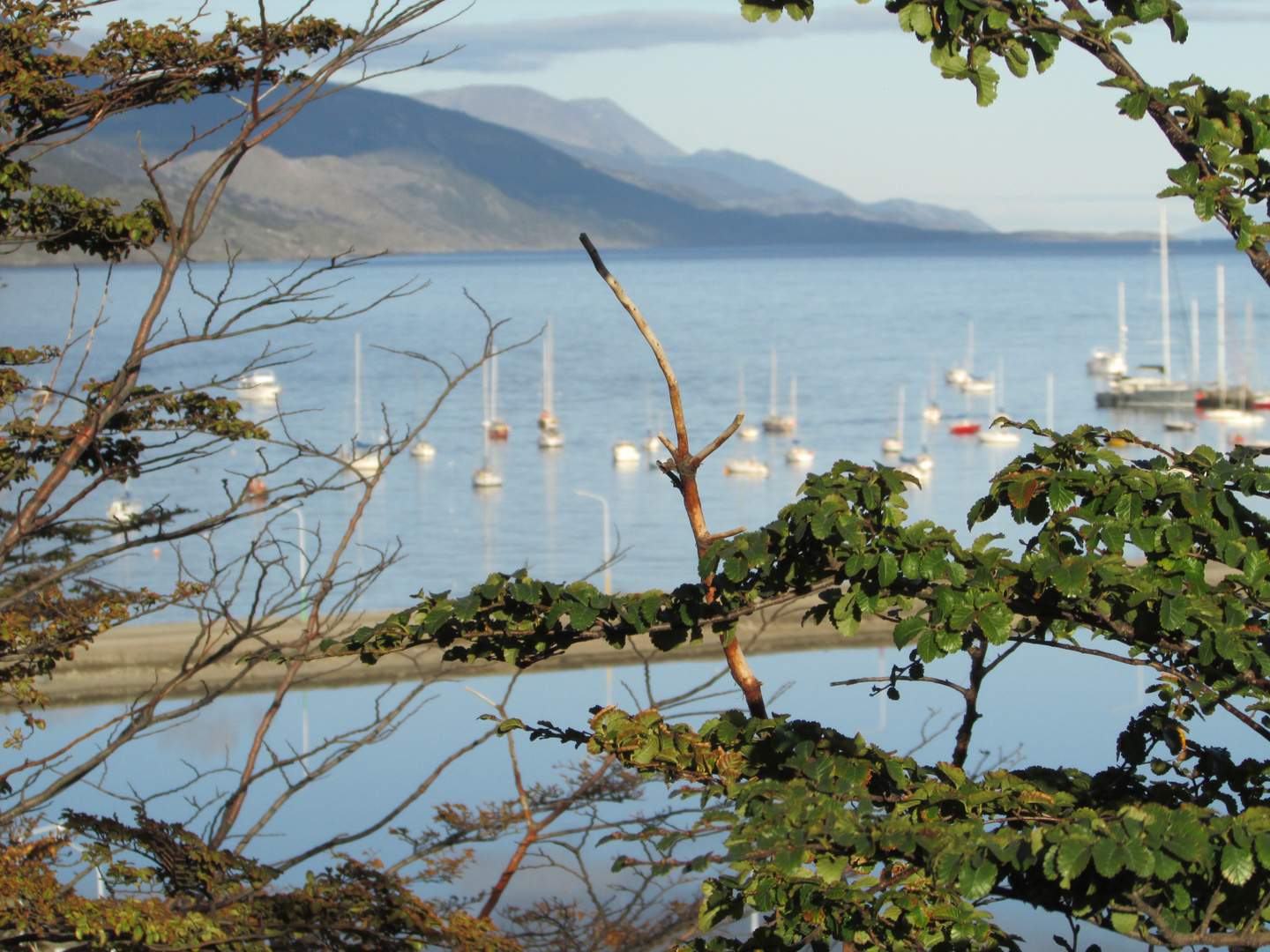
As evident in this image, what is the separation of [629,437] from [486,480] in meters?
12.3

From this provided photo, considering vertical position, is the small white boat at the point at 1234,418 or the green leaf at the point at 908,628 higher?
the green leaf at the point at 908,628

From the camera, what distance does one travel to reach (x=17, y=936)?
17.4 feet

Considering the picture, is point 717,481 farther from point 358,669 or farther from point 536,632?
point 536,632

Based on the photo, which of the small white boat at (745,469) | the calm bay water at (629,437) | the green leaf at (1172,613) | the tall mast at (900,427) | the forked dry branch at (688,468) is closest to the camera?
the green leaf at (1172,613)

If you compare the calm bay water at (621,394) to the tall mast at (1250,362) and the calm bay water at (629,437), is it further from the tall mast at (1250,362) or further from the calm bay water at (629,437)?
the tall mast at (1250,362)

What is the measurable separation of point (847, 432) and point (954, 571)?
58.1 meters

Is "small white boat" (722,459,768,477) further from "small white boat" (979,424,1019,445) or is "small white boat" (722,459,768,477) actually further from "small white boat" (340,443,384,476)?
"small white boat" (340,443,384,476)

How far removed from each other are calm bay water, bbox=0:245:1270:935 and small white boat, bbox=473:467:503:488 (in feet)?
1.88

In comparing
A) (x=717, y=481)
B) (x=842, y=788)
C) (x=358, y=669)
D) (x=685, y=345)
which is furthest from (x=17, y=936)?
(x=685, y=345)

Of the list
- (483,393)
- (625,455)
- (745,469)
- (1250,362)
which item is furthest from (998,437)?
(1250,362)

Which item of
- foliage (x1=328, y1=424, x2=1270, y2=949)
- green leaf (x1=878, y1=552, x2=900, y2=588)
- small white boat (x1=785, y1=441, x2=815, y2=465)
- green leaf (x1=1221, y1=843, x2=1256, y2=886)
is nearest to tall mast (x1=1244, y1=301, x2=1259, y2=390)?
small white boat (x1=785, y1=441, x2=815, y2=465)

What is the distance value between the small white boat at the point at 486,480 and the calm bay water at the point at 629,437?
573mm

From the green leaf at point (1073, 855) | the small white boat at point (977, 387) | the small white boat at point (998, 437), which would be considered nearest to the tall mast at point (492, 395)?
the small white boat at point (998, 437)

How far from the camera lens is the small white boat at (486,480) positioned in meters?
47.9
